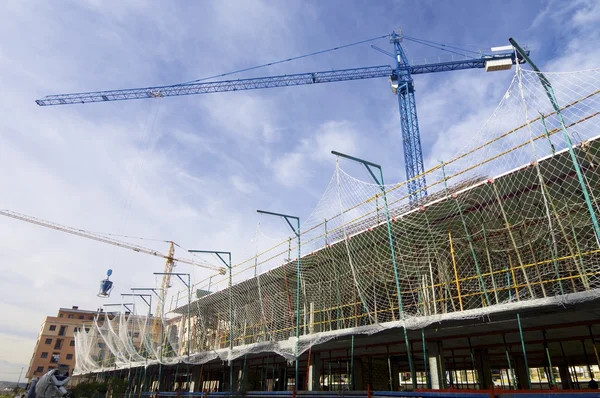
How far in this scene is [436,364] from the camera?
11.3 meters

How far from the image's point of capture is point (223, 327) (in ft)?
71.5

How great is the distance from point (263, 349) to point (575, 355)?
12.4 m

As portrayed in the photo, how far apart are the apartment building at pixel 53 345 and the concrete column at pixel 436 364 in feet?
225

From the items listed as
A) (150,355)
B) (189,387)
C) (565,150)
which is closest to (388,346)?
(565,150)

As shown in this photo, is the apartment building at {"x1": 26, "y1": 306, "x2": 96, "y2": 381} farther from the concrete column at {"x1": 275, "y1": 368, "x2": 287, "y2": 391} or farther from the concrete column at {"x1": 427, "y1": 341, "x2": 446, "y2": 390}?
the concrete column at {"x1": 427, "y1": 341, "x2": 446, "y2": 390}

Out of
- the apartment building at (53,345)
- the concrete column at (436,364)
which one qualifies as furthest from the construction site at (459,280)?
the apartment building at (53,345)

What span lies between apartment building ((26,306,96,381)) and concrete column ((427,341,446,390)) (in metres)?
68.6

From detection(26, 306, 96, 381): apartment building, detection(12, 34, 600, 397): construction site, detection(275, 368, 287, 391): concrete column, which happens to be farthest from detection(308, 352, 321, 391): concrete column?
detection(26, 306, 96, 381): apartment building

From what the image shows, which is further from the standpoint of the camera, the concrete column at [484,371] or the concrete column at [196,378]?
the concrete column at [196,378]

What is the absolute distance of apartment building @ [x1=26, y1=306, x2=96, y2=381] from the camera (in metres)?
64.6

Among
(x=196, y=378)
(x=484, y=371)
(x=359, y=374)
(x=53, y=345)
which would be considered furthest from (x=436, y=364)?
(x=53, y=345)

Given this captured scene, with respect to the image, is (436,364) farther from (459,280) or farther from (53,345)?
(53,345)

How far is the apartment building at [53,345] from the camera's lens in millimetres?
64562

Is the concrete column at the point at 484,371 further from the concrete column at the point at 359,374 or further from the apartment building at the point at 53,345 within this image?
the apartment building at the point at 53,345
